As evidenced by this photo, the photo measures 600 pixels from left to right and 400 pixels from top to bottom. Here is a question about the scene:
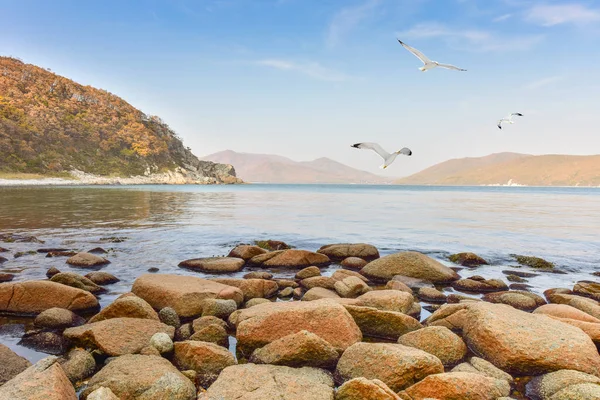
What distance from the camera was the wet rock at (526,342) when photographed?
589cm

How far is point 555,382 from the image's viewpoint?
5441 mm

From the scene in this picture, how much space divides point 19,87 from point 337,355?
177300mm

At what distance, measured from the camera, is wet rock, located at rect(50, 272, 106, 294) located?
9.50 meters

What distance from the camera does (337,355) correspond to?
621cm

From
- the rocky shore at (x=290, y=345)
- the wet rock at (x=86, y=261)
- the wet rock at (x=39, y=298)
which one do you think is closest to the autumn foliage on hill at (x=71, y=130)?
the wet rock at (x=86, y=261)

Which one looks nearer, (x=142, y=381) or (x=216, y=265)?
(x=142, y=381)

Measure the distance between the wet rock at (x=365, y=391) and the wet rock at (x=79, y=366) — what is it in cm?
366

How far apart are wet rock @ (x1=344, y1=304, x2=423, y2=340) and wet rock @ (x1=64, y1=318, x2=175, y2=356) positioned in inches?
137

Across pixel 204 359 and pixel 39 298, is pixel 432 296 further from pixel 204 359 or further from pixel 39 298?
pixel 39 298

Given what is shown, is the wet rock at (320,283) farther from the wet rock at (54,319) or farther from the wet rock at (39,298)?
the wet rock at (54,319)

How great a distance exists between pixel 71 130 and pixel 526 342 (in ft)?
523

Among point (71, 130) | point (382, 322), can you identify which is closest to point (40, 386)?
point (382, 322)

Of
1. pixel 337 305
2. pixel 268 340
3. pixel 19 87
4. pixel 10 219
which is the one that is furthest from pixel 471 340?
pixel 19 87

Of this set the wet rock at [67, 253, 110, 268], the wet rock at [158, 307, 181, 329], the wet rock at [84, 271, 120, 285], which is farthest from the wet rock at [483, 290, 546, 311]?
the wet rock at [67, 253, 110, 268]
